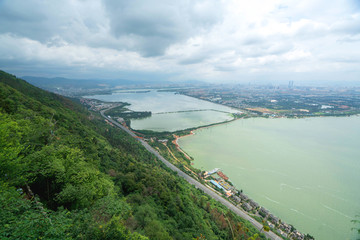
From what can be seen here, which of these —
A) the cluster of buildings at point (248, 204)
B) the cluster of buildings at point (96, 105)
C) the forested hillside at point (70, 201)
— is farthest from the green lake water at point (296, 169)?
the cluster of buildings at point (96, 105)

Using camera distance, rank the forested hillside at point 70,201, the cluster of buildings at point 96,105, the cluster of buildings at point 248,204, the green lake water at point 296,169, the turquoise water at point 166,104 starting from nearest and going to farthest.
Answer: the forested hillside at point 70,201 → the cluster of buildings at point 248,204 → the green lake water at point 296,169 → the cluster of buildings at point 96,105 → the turquoise water at point 166,104

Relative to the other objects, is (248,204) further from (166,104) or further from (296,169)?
(166,104)

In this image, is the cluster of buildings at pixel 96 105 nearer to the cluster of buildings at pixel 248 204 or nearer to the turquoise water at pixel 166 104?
the turquoise water at pixel 166 104

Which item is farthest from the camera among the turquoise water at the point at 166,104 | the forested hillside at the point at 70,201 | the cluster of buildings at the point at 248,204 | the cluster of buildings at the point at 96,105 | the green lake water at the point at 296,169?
the turquoise water at the point at 166,104

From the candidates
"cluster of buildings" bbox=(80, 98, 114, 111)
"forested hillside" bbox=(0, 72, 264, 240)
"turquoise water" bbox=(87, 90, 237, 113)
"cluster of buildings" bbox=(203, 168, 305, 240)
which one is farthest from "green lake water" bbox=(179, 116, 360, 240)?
"cluster of buildings" bbox=(80, 98, 114, 111)

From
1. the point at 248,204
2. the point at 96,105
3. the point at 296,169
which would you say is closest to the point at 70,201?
the point at 248,204

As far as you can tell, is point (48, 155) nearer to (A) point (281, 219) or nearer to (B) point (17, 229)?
(B) point (17, 229)

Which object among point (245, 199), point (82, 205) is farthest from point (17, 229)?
point (245, 199)
